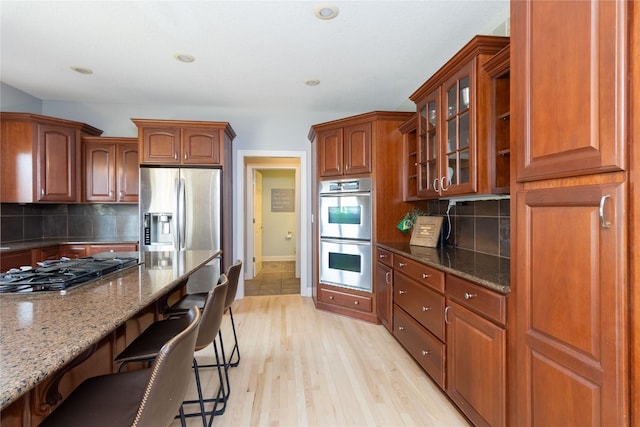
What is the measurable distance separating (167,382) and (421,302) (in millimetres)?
1767

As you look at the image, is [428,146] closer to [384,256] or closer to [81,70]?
[384,256]

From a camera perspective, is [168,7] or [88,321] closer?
[88,321]

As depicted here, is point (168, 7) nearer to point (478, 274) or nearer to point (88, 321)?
point (88, 321)

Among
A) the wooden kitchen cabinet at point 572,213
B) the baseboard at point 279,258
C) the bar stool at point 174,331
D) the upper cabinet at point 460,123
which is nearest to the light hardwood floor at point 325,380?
the bar stool at point 174,331

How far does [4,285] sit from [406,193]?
9.93 ft

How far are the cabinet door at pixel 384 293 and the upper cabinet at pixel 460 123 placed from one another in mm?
846

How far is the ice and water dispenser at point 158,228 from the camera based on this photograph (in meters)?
3.42

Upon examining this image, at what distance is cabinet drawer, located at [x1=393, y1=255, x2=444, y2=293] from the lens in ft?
6.17

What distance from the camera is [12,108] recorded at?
136 inches

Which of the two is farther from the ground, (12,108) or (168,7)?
(168,7)

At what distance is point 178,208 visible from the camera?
343 cm

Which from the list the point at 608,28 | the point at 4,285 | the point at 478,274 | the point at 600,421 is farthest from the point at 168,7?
the point at 600,421

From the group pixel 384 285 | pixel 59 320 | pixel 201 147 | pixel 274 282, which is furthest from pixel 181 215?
pixel 59 320

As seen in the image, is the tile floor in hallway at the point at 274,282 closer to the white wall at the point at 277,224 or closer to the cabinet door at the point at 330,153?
the white wall at the point at 277,224
